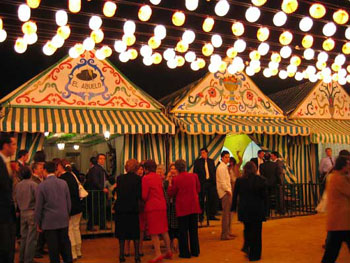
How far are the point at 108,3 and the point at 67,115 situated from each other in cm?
295

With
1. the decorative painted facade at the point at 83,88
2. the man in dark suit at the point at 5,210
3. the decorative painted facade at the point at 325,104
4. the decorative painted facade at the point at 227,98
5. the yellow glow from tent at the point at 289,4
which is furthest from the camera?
the decorative painted facade at the point at 325,104

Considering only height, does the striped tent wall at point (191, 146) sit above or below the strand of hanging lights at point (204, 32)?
below

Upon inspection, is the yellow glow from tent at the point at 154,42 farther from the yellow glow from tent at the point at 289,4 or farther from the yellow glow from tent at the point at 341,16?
the yellow glow from tent at the point at 341,16

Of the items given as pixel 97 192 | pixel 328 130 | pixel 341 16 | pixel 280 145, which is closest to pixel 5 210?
pixel 97 192

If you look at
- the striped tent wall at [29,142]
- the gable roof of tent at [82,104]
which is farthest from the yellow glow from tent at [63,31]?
the striped tent wall at [29,142]

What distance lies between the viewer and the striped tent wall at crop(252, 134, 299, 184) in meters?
12.6

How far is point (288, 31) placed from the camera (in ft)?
37.0

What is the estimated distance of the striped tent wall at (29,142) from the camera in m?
9.88

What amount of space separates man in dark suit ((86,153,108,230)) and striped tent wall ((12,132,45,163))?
6.00 feet

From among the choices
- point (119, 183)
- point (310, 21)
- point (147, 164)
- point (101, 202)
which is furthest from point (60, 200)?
point (310, 21)

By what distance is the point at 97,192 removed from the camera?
8984mm

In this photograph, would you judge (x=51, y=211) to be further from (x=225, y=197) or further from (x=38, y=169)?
(x=225, y=197)

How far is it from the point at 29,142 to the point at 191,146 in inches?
173

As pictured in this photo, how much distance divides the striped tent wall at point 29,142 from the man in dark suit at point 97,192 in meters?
1.83
